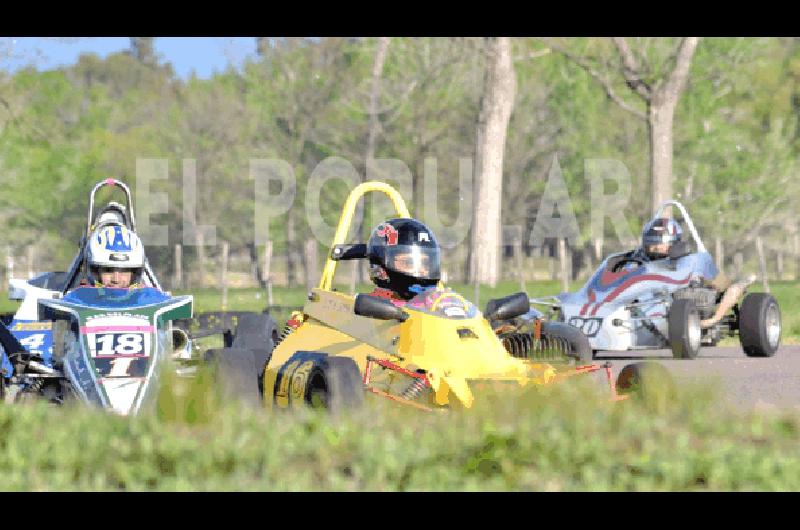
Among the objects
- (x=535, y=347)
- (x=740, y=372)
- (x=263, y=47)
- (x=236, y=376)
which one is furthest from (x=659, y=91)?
(x=263, y=47)

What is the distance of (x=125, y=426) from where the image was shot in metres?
9.83

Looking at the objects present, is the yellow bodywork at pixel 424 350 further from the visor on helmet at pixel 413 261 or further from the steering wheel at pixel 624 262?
the steering wheel at pixel 624 262

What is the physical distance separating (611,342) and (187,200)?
4987cm

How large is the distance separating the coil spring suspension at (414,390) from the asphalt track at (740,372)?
174 cm

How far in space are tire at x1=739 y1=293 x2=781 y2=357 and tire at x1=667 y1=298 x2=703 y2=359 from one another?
3.07 ft

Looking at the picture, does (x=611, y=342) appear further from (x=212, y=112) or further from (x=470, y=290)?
(x=212, y=112)

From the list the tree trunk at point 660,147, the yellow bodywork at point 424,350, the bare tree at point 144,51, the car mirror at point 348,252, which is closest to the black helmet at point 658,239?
the car mirror at point 348,252

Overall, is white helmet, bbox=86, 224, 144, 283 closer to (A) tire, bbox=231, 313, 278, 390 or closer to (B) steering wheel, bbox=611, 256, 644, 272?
(A) tire, bbox=231, 313, 278, 390

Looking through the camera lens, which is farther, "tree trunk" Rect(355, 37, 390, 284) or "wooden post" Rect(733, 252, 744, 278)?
"tree trunk" Rect(355, 37, 390, 284)

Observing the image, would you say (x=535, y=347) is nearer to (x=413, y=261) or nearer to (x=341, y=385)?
(x=413, y=261)

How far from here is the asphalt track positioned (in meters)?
12.3

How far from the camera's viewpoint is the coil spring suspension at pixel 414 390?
35.9 feet

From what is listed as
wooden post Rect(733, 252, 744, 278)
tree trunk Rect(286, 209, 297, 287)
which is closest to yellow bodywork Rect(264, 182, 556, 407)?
wooden post Rect(733, 252, 744, 278)
